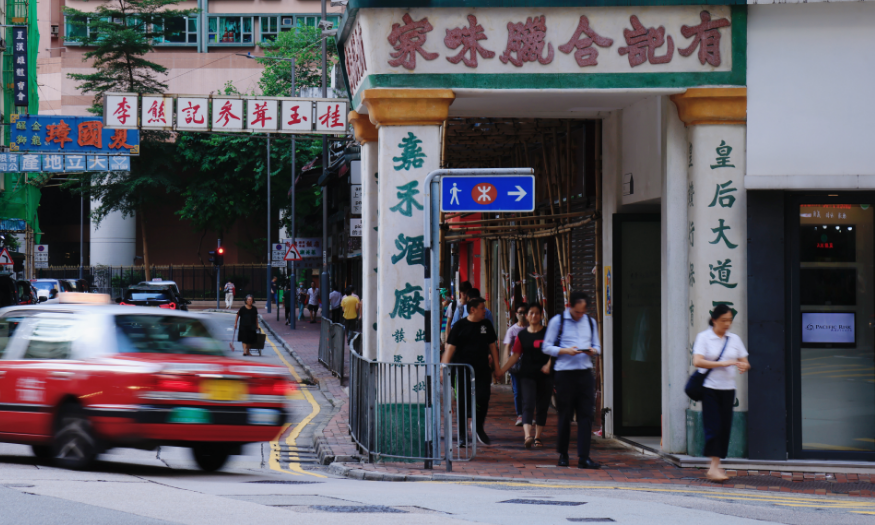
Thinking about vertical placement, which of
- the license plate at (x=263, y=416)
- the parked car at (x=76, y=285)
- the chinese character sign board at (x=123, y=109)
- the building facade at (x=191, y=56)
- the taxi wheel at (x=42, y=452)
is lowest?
the taxi wheel at (x=42, y=452)

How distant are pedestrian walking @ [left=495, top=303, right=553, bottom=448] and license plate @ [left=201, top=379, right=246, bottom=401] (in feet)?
11.9

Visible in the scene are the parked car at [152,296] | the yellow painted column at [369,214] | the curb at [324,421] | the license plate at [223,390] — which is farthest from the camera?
the parked car at [152,296]

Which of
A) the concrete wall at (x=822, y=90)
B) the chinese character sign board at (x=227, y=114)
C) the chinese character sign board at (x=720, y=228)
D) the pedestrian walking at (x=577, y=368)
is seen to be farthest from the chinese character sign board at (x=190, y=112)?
the concrete wall at (x=822, y=90)

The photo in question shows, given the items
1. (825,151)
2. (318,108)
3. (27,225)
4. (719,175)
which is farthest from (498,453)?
(27,225)

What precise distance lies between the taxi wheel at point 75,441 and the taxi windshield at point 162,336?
67 cm

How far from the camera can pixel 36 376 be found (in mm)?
9062

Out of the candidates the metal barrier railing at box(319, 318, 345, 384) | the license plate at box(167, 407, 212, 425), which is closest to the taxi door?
the license plate at box(167, 407, 212, 425)

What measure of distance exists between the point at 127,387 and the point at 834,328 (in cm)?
647

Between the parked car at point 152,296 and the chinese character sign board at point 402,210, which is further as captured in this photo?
the parked car at point 152,296

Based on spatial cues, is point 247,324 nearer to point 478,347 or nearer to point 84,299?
point 478,347

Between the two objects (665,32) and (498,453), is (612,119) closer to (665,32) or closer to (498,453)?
(665,32)

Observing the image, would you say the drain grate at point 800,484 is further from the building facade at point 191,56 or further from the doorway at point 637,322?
the building facade at point 191,56

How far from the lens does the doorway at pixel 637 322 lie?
1212 centimetres

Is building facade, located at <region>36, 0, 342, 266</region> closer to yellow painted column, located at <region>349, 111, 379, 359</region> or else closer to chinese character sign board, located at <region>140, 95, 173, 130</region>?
chinese character sign board, located at <region>140, 95, 173, 130</region>
